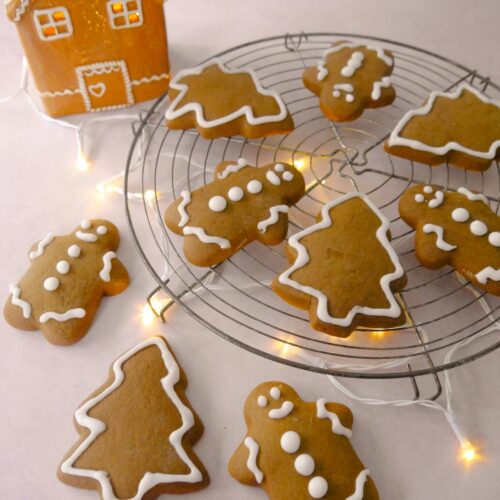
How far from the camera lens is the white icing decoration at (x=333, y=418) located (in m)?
1.21

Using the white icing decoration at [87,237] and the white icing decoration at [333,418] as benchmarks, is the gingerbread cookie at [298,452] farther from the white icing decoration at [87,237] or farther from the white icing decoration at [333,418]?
the white icing decoration at [87,237]

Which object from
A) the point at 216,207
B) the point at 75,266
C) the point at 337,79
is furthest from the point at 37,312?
the point at 337,79

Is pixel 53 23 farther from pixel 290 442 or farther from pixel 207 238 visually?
pixel 290 442

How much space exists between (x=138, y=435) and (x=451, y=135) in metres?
1.06

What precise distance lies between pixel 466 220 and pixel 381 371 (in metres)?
0.41

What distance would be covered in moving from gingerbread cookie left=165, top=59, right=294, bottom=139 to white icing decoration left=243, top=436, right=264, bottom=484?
780mm

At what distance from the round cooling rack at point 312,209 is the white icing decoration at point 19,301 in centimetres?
29

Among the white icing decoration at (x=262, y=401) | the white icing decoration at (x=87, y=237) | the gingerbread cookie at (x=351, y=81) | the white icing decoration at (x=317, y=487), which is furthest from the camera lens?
the gingerbread cookie at (x=351, y=81)

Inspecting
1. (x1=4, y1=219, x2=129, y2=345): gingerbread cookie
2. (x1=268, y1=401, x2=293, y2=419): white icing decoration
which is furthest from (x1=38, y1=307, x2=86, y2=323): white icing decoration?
(x1=268, y1=401, x2=293, y2=419): white icing decoration

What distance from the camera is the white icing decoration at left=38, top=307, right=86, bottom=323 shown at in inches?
52.7

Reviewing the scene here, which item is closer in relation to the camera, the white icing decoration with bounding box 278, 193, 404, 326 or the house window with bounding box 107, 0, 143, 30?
the white icing decoration with bounding box 278, 193, 404, 326

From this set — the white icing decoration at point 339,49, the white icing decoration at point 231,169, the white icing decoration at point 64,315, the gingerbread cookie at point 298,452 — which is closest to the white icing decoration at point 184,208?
the white icing decoration at point 231,169

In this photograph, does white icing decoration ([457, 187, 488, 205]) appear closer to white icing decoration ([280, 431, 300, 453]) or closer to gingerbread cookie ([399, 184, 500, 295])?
gingerbread cookie ([399, 184, 500, 295])

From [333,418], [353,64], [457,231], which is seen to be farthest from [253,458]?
[353,64]
